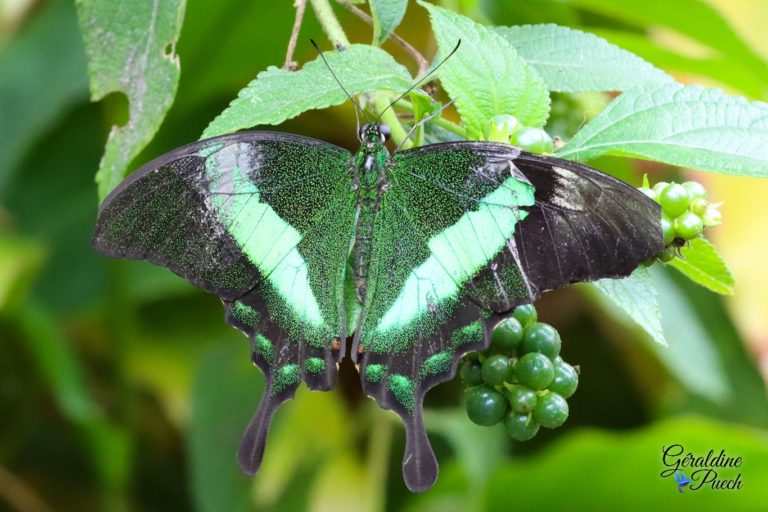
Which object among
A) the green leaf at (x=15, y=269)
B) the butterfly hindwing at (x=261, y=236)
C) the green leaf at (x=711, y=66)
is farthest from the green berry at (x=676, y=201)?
the green leaf at (x=15, y=269)

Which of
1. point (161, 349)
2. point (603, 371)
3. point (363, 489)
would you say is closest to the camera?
point (363, 489)

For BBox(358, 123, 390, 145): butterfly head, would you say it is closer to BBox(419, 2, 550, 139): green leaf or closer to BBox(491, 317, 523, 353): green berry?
BBox(419, 2, 550, 139): green leaf

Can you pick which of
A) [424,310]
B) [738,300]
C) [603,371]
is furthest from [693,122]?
[603,371]

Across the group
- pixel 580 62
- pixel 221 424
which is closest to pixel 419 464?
pixel 580 62

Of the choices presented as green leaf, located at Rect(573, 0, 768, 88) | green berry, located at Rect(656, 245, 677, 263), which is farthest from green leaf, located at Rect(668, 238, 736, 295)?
green leaf, located at Rect(573, 0, 768, 88)

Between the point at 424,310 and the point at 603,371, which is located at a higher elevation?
the point at 424,310

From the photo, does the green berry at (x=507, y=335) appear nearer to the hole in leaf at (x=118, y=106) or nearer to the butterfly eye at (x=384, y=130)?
the butterfly eye at (x=384, y=130)

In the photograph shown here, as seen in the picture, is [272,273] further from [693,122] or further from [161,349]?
[161,349]

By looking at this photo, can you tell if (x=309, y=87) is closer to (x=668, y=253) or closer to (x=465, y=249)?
(x=465, y=249)
